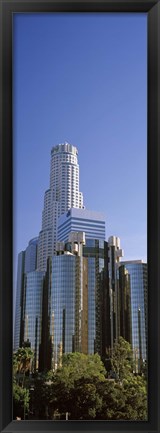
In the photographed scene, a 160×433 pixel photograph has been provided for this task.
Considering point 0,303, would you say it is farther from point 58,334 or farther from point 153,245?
point 153,245

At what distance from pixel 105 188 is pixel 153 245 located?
0.82 feet

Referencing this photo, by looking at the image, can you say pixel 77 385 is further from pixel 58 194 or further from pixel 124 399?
pixel 58 194

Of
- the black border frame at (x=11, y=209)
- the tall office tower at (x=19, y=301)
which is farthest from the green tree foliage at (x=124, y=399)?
the tall office tower at (x=19, y=301)

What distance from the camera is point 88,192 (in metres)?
1.40

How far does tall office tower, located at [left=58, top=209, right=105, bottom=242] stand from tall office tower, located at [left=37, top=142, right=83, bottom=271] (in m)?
0.02

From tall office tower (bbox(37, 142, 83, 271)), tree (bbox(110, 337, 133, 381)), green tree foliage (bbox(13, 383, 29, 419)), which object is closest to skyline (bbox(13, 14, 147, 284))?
tall office tower (bbox(37, 142, 83, 271))

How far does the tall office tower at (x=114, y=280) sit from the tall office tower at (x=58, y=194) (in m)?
0.12

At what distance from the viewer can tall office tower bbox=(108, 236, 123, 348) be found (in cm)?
136

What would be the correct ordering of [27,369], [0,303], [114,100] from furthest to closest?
[114,100] → [27,369] → [0,303]

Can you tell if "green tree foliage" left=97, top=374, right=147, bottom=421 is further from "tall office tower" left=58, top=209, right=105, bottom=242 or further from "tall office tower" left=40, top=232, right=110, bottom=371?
"tall office tower" left=58, top=209, right=105, bottom=242

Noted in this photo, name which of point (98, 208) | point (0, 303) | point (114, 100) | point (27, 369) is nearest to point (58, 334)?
point (27, 369)

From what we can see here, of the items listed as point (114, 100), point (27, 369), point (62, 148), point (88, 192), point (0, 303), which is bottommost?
point (27, 369)

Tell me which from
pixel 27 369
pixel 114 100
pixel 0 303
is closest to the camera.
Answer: pixel 0 303

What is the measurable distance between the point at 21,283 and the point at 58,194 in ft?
0.77
